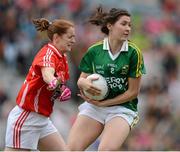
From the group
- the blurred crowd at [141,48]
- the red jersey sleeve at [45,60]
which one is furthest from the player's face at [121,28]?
the blurred crowd at [141,48]

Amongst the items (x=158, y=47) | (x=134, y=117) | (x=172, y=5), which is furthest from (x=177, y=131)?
(x=134, y=117)

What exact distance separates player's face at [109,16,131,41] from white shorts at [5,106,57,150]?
1.07m

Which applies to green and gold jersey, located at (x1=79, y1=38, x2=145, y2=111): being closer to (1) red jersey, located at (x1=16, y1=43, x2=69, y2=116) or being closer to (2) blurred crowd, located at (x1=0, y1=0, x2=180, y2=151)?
(1) red jersey, located at (x1=16, y1=43, x2=69, y2=116)

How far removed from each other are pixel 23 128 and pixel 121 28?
4.45ft

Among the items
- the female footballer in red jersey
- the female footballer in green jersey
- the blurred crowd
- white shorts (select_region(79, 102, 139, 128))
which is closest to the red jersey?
the female footballer in red jersey

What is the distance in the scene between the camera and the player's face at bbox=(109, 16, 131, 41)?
7.36 meters

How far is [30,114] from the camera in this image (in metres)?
7.22

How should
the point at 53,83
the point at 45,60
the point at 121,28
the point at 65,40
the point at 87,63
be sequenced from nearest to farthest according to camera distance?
the point at 53,83, the point at 45,60, the point at 65,40, the point at 121,28, the point at 87,63

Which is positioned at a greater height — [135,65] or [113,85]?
[135,65]

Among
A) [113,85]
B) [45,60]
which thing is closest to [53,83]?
[45,60]

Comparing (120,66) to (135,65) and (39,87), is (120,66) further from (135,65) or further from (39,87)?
(39,87)

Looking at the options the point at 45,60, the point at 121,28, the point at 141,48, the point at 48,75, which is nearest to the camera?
the point at 48,75

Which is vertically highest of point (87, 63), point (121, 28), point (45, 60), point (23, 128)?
point (121, 28)

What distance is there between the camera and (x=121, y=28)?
737 cm
